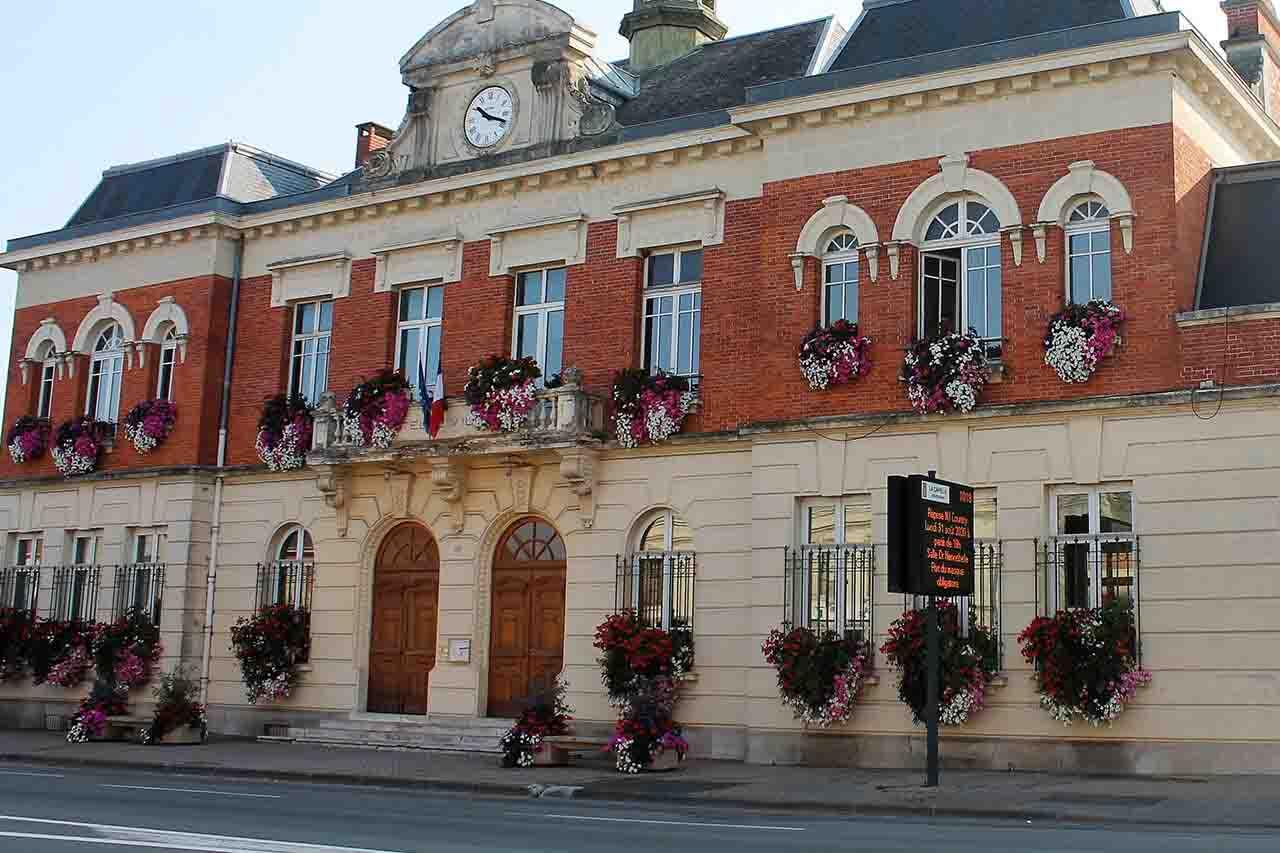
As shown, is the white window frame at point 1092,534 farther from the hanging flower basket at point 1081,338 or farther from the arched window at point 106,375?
the arched window at point 106,375

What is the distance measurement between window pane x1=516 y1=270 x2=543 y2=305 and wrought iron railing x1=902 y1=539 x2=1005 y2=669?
8694 mm

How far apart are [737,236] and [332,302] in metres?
8.27

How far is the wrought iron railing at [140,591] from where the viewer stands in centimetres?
2905

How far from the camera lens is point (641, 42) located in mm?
30406

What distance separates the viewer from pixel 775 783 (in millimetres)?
19047

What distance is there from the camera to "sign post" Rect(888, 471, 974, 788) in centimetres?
1775

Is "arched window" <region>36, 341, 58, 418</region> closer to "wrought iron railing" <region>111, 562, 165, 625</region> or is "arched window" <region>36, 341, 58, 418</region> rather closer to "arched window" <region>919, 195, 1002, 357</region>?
"wrought iron railing" <region>111, 562, 165, 625</region>

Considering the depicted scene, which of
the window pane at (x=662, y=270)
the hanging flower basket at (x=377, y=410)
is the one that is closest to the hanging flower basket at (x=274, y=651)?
the hanging flower basket at (x=377, y=410)

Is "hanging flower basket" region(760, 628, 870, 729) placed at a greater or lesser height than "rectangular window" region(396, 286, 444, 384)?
lesser

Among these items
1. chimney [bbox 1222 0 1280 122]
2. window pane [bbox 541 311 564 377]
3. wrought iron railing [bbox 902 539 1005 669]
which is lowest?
wrought iron railing [bbox 902 539 1005 669]

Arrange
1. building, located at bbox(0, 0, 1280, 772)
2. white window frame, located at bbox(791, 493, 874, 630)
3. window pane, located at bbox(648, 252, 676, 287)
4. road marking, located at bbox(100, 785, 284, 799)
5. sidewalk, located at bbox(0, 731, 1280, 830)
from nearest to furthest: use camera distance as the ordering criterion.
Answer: sidewalk, located at bbox(0, 731, 1280, 830) < road marking, located at bbox(100, 785, 284, 799) < building, located at bbox(0, 0, 1280, 772) < white window frame, located at bbox(791, 493, 874, 630) < window pane, located at bbox(648, 252, 676, 287)

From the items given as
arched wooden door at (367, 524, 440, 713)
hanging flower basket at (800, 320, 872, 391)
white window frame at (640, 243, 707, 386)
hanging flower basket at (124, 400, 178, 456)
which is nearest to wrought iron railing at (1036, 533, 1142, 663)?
hanging flower basket at (800, 320, 872, 391)

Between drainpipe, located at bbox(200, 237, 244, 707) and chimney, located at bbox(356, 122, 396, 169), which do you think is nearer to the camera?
drainpipe, located at bbox(200, 237, 244, 707)

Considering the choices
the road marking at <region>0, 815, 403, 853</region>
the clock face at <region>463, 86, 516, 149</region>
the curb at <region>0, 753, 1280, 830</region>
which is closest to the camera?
the road marking at <region>0, 815, 403, 853</region>
